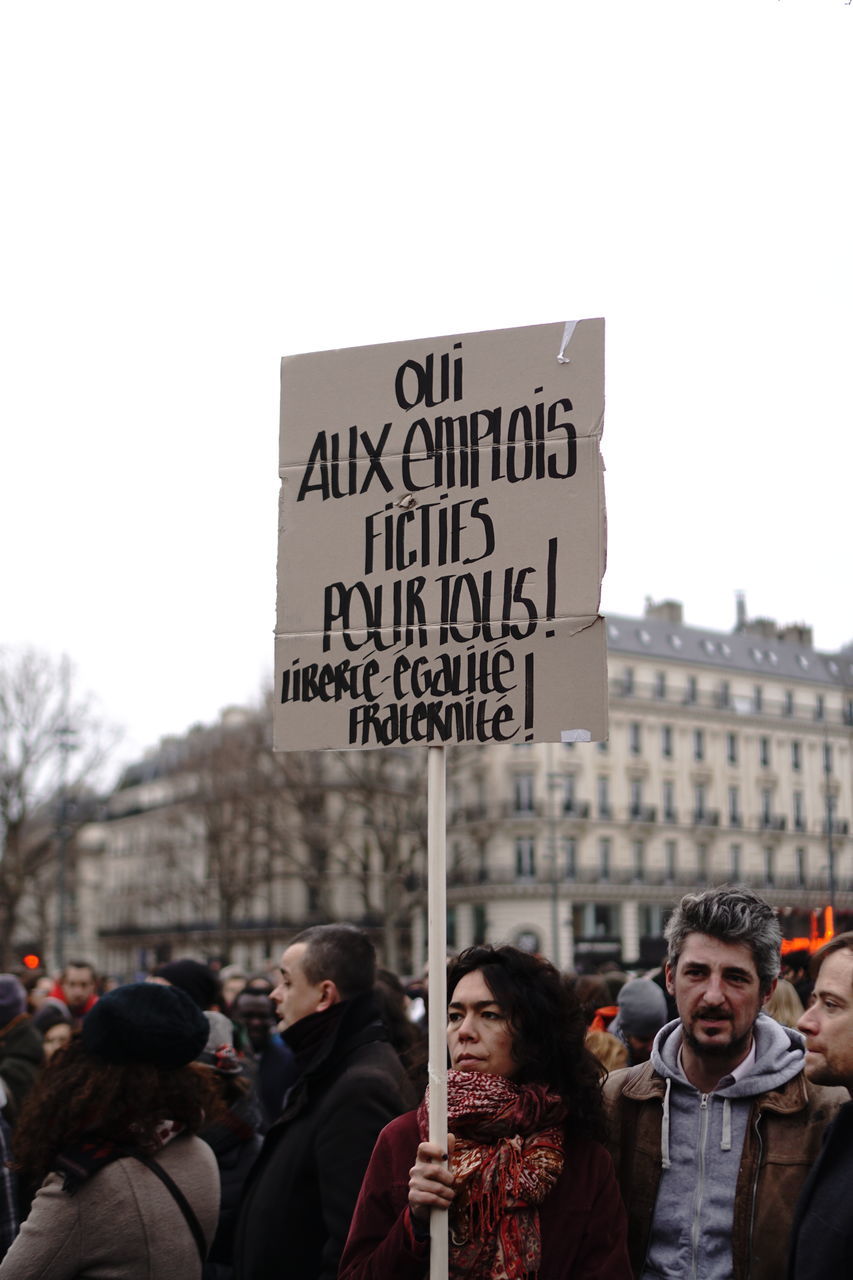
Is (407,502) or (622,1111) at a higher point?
(407,502)

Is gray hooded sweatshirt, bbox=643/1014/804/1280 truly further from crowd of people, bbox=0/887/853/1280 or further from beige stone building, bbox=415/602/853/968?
beige stone building, bbox=415/602/853/968

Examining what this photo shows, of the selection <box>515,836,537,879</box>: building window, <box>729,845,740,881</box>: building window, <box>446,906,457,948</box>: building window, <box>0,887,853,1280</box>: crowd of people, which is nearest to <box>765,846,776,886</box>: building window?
<box>729,845,740,881</box>: building window

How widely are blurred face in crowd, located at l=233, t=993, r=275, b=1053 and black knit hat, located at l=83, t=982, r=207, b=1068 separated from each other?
5.58 meters

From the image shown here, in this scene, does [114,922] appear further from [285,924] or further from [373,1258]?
[373,1258]

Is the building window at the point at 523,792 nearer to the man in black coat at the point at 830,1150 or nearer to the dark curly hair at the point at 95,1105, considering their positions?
the dark curly hair at the point at 95,1105

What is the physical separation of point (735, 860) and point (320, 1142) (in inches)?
2904

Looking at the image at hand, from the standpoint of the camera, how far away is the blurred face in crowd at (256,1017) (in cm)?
940

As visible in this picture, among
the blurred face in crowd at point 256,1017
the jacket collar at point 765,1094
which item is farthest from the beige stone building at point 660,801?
the jacket collar at point 765,1094

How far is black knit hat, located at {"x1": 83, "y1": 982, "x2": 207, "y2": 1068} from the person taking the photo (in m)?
3.84

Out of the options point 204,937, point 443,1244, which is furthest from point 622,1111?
point 204,937

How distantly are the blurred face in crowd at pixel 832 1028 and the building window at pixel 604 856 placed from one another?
6954cm

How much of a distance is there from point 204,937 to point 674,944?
73.2 m

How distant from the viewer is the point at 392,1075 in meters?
4.50

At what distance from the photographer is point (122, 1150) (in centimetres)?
375
